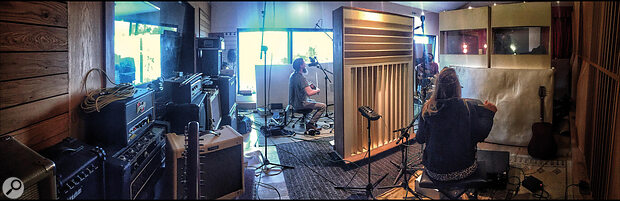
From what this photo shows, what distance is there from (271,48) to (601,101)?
259cm

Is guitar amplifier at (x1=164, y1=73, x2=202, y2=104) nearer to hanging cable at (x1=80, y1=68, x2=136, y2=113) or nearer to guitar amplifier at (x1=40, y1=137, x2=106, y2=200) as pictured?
hanging cable at (x1=80, y1=68, x2=136, y2=113)

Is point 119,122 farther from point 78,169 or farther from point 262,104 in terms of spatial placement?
point 262,104

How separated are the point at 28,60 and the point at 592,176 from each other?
10.8ft

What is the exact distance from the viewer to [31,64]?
1.24 metres

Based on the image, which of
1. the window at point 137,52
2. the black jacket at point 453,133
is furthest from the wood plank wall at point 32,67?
the black jacket at point 453,133

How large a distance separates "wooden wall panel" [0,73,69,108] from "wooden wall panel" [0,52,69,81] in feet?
0.08

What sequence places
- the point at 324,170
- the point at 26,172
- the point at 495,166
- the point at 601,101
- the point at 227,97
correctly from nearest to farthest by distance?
the point at 26,172, the point at 227,97, the point at 324,170, the point at 495,166, the point at 601,101

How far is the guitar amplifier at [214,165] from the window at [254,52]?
0.81ft

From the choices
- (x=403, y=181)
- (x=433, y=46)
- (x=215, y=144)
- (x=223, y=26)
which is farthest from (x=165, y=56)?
(x=433, y=46)

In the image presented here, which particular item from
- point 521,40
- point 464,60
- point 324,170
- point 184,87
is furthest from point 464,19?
point 184,87

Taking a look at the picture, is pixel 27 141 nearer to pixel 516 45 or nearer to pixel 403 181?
pixel 403 181

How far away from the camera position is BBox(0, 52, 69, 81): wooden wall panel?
1.20 meters

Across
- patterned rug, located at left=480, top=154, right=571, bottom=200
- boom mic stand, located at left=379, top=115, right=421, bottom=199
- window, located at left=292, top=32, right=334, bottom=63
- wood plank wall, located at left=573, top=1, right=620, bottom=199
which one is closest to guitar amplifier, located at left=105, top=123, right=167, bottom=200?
window, located at left=292, top=32, right=334, bottom=63

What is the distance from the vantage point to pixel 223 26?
117cm
